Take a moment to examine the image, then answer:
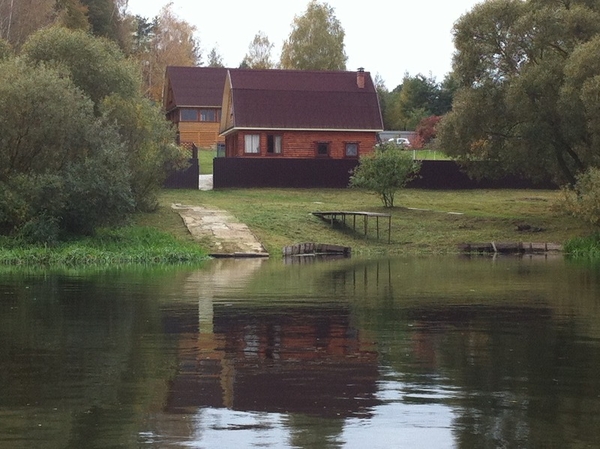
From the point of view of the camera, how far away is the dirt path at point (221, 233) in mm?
44438

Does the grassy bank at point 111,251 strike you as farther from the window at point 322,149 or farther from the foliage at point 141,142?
the window at point 322,149

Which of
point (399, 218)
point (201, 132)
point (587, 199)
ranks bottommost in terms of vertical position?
point (399, 218)

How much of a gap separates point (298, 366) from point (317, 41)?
10456cm

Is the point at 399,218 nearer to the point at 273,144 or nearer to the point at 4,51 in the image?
the point at 4,51

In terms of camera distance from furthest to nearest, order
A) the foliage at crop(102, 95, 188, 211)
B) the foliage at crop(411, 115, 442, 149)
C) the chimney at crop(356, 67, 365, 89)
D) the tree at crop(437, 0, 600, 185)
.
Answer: the foliage at crop(411, 115, 442, 149) → the chimney at crop(356, 67, 365, 89) → the tree at crop(437, 0, 600, 185) → the foliage at crop(102, 95, 188, 211)

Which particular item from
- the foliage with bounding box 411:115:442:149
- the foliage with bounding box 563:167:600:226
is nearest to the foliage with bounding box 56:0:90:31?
the foliage with bounding box 411:115:442:149

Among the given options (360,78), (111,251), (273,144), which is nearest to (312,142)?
(273,144)

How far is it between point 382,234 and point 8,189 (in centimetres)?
1707

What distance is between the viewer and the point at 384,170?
56.3 metres

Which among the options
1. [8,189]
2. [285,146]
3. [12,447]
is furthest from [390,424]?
[285,146]

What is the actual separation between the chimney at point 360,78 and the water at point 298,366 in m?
49.3

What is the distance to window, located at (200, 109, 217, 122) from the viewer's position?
99.0 meters

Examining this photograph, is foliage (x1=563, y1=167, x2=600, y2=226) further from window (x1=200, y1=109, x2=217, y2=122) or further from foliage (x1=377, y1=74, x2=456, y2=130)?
foliage (x1=377, y1=74, x2=456, y2=130)

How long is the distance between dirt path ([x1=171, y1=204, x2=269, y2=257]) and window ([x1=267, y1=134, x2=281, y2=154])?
71.2ft
